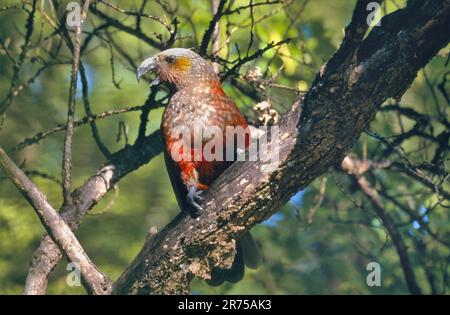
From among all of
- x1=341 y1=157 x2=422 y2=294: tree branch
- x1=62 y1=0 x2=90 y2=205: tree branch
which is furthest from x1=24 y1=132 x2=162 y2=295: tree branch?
x1=341 y1=157 x2=422 y2=294: tree branch

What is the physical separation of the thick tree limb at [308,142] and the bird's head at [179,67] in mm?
1072

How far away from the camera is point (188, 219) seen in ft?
11.3

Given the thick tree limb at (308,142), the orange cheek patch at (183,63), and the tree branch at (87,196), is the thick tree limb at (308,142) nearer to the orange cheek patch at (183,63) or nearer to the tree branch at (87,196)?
the tree branch at (87,196)

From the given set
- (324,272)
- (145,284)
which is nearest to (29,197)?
(145,284)

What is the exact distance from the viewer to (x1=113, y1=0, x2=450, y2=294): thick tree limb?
10.2 ft

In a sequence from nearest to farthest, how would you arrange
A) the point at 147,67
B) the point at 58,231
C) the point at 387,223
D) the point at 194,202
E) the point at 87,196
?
the point at 58,231 < the point at 194,202 < the point at 87,196 < the point at 147,67 < the point at 387,223

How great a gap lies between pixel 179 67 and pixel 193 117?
423 mm

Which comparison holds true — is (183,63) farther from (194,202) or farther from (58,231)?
(58,231)

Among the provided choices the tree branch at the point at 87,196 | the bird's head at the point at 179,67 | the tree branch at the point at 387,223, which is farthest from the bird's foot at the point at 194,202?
the tree branch at the point at 387,223

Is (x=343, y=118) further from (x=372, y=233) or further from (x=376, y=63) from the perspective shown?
(x=372, y=233)

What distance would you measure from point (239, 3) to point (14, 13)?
1.73 m

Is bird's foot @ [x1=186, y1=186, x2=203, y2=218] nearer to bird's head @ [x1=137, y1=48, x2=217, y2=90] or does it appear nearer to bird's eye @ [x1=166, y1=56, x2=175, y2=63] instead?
bird's head @ [x1=137, y1=48, x2=217, y2=90]

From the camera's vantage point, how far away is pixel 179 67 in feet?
14.2

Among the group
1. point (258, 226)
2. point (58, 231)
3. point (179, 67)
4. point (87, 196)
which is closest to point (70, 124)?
point (58, 231)
